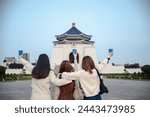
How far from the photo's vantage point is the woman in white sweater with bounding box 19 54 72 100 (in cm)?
237

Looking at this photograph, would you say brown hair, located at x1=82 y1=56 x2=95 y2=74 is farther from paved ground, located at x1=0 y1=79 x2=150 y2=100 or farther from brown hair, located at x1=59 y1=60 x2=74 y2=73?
paved ground, located at x1=0 y1=79 x2=150 y2=100

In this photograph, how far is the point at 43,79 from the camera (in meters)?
2.41

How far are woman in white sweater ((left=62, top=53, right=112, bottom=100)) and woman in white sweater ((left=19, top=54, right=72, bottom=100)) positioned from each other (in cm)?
7

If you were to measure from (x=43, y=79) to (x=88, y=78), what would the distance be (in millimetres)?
333

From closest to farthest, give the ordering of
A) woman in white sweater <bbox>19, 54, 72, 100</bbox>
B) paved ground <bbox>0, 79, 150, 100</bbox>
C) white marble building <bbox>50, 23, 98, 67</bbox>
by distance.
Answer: woman in white sweater <bbox>19, 54, 72, 100</bbox> < paved ground <bbox>0, 79, 150, 100</bbox> < white marble building <bbox>50, 23, 98, 67</bbox>

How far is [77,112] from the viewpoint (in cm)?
244

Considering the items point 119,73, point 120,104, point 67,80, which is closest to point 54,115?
point 67,80

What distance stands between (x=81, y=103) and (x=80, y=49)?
12569mm

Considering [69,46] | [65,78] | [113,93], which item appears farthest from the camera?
[69,46]

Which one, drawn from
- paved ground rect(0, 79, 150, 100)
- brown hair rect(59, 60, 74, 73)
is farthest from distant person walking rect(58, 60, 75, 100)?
paved ground rect(0, 79, 150, 100)

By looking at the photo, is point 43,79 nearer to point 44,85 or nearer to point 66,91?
point 44,85

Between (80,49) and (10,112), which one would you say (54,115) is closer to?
(10,112)

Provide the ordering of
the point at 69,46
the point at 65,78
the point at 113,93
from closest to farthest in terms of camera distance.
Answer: the point at 65,78, the point at 113,93, the point at 69,46

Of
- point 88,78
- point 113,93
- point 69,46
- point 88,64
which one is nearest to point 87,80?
point 88,78
